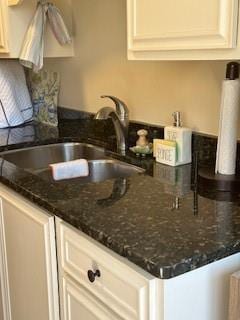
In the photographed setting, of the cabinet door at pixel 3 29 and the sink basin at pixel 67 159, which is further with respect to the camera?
the cabinet door at pixel 3 29

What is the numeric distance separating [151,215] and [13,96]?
5.18 ft

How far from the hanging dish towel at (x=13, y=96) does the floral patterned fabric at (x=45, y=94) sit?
5 centimetres

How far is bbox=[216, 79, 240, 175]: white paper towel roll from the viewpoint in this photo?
133 centimetres

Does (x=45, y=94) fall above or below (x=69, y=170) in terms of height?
above

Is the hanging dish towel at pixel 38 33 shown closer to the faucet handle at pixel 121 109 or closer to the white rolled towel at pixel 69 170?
the faucet handle at pixel 121 109

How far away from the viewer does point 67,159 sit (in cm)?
220

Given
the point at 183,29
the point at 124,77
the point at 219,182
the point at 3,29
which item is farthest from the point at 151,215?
the point at 3,29

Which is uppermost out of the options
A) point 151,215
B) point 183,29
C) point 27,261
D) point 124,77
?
point 183,29

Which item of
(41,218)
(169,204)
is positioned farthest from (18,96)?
(169,204)

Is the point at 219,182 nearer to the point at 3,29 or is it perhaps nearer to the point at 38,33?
the point at 38,33

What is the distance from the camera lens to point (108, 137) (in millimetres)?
2143

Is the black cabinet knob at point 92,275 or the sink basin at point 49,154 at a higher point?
the sink basin at point 49,154

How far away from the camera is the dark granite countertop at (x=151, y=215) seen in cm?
97

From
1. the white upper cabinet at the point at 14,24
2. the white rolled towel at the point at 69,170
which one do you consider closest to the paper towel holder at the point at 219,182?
the white rolled towel at the point at 69,170
